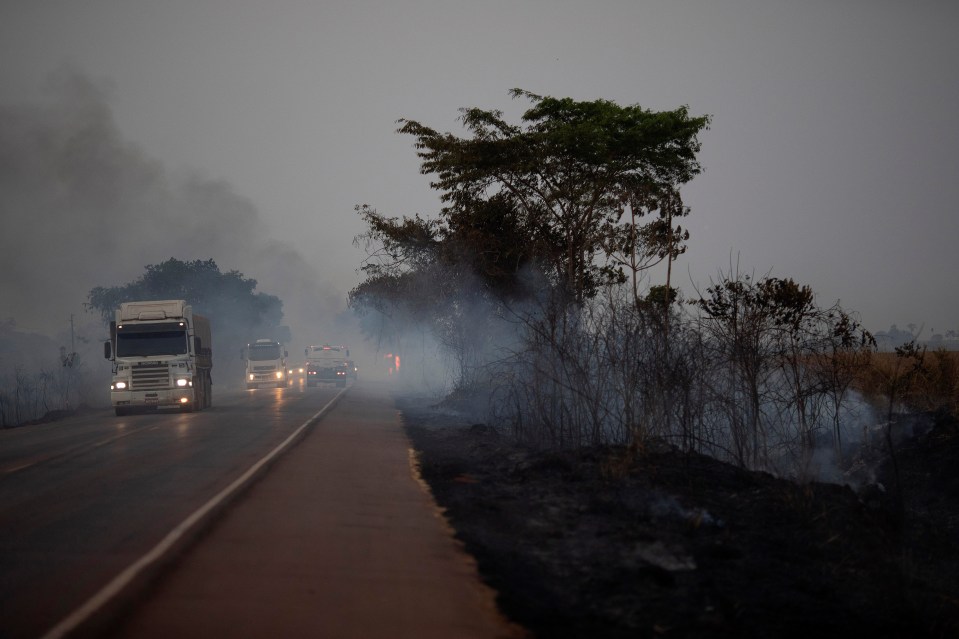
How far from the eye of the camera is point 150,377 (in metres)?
30.2

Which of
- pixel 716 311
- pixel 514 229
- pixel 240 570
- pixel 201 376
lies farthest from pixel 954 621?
pixel 201 376

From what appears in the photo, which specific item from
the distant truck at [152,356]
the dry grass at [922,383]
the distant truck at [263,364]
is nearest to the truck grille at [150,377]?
the distant truck at [152,356]

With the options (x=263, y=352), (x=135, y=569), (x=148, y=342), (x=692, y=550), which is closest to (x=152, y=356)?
(x=148, y=342)

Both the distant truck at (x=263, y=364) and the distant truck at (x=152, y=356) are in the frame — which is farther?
the distant truck at (x=263, y=364)

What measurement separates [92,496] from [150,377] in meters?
19.7

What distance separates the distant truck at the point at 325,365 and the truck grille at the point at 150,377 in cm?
3437

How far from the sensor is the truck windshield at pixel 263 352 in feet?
191

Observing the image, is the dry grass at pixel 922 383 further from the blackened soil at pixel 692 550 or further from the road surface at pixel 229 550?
the road surface at pixel 229 550

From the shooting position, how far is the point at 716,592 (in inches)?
282

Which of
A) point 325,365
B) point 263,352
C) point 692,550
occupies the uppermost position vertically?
point 263,352

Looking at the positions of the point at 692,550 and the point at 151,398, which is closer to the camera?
the point at 692,550

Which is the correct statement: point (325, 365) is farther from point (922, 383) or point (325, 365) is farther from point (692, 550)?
point (692, 550)

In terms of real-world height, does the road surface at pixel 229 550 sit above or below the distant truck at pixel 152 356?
below

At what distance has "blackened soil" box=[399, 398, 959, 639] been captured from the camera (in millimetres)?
6555
